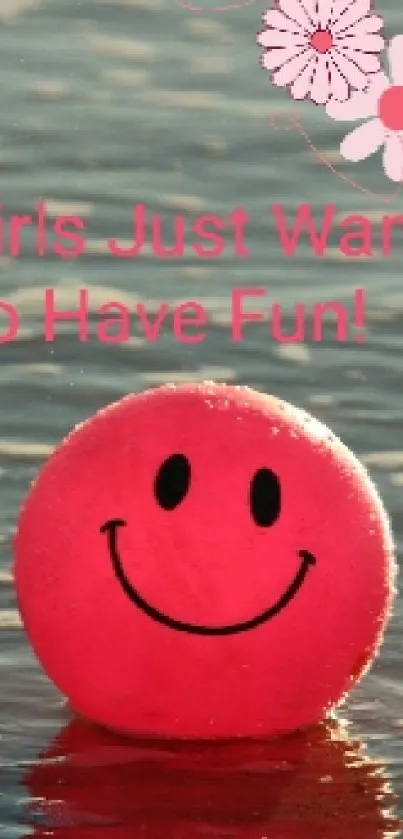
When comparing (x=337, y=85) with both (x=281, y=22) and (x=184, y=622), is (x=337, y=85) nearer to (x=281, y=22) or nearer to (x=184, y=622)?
(x=281, y=22)

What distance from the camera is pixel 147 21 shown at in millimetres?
14141

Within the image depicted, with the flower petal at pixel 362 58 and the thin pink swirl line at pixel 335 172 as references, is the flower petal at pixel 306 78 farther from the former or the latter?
the thin pink swirl line at pixel 335 172

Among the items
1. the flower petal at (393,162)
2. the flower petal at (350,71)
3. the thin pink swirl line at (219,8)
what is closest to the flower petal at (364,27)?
the flower petal at (350,71)

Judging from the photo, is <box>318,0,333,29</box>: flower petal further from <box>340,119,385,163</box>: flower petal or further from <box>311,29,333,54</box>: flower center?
<box>340,119,385,163</box>: flower petal

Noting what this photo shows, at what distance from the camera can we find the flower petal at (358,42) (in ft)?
29.8

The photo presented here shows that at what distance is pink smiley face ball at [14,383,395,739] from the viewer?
6.57 meters

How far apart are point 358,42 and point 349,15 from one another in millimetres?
105

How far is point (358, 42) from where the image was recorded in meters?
9.16

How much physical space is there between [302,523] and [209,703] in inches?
21.5

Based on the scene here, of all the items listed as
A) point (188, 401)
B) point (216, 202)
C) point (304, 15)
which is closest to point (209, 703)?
point (188, 401)

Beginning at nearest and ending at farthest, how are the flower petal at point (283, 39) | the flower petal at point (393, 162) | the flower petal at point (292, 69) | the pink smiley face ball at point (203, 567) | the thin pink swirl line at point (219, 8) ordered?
the pink smiley face ball at point (203, 567) < the flower petal at point (283, 39) < the flower petal at point (292, 69) < the flower petal at point (393, 162) < the thin pink swirl line at point (219, 8)

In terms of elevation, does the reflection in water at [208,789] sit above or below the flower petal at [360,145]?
below

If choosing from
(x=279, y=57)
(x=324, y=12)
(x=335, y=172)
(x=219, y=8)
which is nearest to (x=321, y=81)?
(x=279, y=57)

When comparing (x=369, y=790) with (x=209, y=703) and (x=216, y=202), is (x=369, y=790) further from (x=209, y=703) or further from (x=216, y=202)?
(x=216, y=202)
